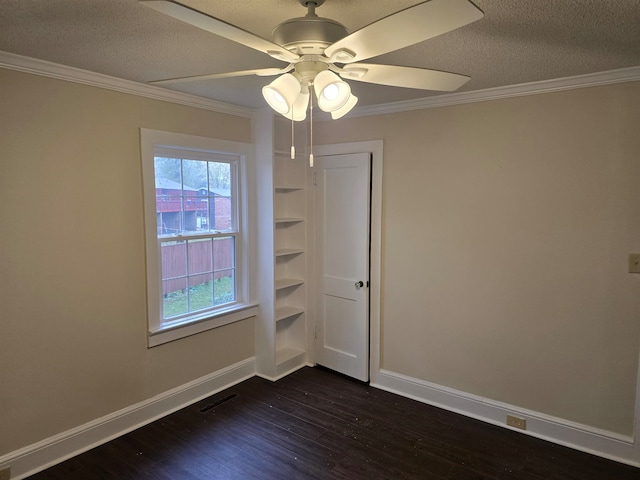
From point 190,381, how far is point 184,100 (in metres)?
2.19

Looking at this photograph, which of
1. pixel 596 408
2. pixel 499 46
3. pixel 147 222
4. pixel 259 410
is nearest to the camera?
pixel 499 46

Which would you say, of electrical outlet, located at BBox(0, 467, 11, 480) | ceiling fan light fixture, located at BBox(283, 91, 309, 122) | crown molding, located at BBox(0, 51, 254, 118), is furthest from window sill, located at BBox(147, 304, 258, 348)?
ceiling fan light fixture, located at BBox(283, 91, 309, 122)

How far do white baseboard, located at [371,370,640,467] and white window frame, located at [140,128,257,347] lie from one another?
143 centimetres

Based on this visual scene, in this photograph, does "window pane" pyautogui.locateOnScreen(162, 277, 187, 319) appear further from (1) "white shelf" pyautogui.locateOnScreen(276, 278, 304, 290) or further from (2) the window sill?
(1) "white shelf" pyautogui.locateOnScreen(276, 278, 304, 290)

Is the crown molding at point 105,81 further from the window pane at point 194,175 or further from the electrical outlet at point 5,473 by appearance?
the electrical outlet at point 5,473

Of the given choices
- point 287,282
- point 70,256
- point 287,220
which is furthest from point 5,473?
point 287,220

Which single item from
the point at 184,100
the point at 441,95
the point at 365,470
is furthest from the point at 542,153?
the point at 184,100

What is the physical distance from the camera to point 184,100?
3.08 meters

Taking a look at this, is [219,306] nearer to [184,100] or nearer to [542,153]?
[184,100]

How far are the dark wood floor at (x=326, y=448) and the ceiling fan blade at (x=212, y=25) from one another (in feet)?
7.57

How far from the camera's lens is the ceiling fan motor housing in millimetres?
1360

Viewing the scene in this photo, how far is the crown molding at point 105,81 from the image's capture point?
2242 millimetres

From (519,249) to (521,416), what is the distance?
1174mm

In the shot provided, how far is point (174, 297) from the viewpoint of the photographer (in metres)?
3.23
